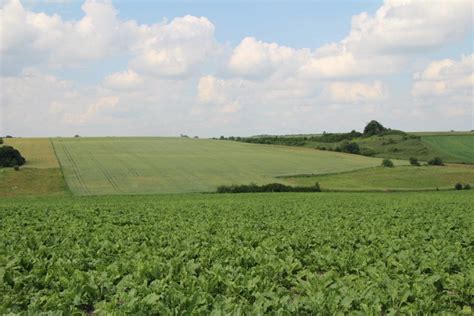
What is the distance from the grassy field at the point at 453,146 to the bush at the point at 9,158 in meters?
88.0

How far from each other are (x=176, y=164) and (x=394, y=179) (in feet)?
127

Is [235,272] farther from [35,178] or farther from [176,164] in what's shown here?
[176,164]

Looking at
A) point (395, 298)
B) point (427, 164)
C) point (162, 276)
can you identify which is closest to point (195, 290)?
point (162, 276)

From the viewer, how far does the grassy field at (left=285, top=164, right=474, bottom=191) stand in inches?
2911

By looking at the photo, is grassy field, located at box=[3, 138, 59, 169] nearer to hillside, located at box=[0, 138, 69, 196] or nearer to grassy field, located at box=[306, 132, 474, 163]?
hillside, located at box=[0, 138, 69, 196]

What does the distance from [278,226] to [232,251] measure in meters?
6.76

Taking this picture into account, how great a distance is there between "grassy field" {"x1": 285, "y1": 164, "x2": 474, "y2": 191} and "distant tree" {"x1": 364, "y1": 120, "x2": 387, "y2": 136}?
7239 centimetres

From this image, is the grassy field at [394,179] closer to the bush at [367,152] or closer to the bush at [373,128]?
the bush at [367,152]

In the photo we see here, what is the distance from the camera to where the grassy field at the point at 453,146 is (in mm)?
109938

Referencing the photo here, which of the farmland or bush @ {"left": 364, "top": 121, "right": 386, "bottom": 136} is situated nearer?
the farmland

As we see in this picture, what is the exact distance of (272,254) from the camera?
1321cm

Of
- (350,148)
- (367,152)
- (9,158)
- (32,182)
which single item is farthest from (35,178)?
(367,152)

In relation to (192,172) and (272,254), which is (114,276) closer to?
(272,254)

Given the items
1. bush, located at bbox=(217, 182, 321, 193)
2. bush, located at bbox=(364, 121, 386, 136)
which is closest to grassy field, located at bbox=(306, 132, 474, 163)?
bush, located at bbox=(364, 121, 386, 136)
